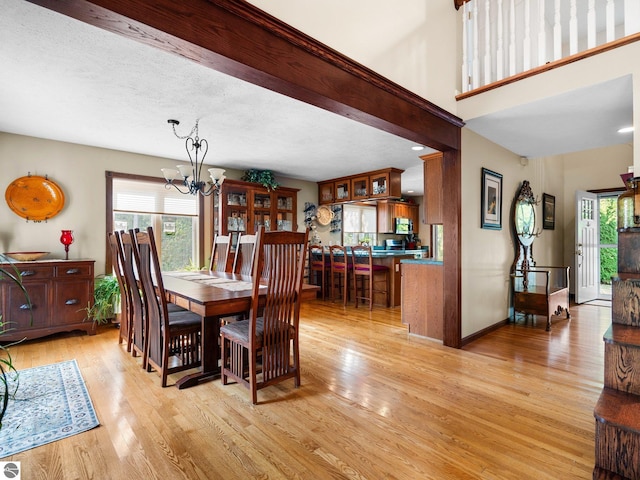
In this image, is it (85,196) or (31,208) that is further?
(85,196)

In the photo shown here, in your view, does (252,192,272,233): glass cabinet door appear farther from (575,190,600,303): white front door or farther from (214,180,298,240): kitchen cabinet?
(575,190,600,303): white front door

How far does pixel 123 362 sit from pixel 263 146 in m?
2.99

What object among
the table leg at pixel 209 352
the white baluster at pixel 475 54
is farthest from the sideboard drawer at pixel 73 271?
the white baluster at pixel 475 54

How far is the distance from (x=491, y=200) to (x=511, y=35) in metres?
1.65

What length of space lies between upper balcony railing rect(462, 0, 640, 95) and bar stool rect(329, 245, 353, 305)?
315cm

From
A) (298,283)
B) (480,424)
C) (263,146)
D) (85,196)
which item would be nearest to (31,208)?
(85,196)

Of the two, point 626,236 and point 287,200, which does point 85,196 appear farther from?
point 626,236

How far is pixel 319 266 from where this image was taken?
21.0ft

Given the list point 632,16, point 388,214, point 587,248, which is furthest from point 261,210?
point 587,248

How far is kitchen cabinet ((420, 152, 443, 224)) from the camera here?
3.83 m

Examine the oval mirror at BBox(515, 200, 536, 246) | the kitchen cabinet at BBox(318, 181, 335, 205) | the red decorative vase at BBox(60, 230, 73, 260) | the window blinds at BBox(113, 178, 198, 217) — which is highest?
the kitchen cabinet at BBox(318, 181, 335, 205)

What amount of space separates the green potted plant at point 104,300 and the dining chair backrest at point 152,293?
1818 millimetres

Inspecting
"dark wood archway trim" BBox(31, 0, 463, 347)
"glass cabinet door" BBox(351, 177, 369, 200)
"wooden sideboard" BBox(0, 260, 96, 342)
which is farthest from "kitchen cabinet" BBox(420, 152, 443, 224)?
"wooden sideboard" BBox(0, 260, 96, 342)

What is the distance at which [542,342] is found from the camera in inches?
142
